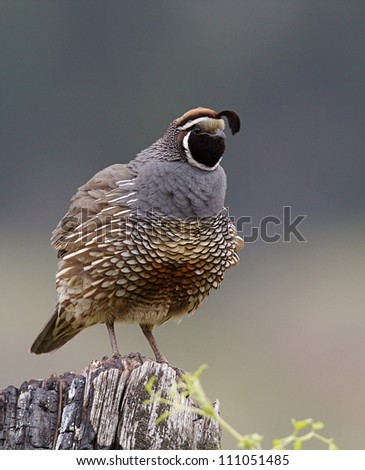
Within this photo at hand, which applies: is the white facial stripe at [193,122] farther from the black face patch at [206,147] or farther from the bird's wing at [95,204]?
the bird's wing at [95,204]

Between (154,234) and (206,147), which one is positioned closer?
(154,234)

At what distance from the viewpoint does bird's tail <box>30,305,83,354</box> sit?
6812mm

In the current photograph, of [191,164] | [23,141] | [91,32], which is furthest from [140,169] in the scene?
[91,32]

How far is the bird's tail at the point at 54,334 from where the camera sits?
268 inches

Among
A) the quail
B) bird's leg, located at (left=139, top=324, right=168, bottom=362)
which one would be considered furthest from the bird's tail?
bird's leg, located at (left=139, top=324, right=168, bottom=362)

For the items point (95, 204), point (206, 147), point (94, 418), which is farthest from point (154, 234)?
point (94, 418)

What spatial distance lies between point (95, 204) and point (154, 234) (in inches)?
15.8

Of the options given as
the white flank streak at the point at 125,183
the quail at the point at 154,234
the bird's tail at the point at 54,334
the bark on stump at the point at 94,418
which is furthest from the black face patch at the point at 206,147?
the bark on stump at the point at 94,418

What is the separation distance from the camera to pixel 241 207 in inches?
769

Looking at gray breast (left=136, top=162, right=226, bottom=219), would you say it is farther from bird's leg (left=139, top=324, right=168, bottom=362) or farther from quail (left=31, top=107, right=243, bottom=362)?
bird's leg (left=139, top=324, right=168, bottom=362)

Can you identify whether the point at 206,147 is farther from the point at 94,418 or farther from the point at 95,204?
the point at 94,418

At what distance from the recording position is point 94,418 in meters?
4.65

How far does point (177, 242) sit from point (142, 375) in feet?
4.96
